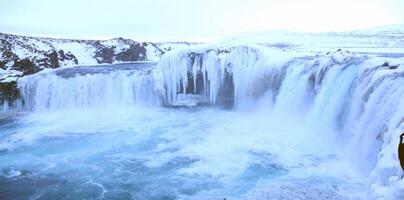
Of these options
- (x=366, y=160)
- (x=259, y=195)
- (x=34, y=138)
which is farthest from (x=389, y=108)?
(x=34, y=138)

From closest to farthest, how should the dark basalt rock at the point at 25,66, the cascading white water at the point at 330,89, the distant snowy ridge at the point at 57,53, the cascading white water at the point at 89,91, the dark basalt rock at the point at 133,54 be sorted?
1. the cascading white water at the point at 330,89
2. the cascading white water at the point at 89,91
3. the dark basalt rock at the point at 25,66
4. the distant snowy ridge at the point at 57,53
5. the dark basalt rock at the point at 133,54

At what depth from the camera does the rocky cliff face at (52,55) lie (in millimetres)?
23031

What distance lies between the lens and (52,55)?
96.0 ft

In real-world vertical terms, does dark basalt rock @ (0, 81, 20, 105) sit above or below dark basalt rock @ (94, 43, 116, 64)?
below

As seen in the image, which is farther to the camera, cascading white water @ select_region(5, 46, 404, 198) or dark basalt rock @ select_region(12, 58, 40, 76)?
dark basalt rock @ select_region(12, 58, 40, 76)

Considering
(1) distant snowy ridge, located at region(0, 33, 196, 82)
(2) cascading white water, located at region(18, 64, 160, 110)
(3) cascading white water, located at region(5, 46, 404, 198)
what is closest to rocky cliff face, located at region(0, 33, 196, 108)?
(1) distant snowy ridge, located at region(0, 33, 196, 82)

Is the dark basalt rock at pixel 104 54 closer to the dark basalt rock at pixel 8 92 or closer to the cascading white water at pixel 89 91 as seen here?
the dark basalt rock at pixel 8 92

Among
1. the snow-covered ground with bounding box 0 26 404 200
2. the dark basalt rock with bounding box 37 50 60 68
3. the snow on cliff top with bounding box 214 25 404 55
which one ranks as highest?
the snow on cliff top with bounding box 214 25 404 55

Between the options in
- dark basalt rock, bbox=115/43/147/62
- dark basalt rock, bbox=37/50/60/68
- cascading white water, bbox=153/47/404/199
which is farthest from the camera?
dark basalt rock, bbox=115/43/147/62

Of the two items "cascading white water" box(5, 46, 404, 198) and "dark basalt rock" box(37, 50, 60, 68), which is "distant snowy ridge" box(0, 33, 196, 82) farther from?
"cascading white water" box(5, 46, 404, 198)

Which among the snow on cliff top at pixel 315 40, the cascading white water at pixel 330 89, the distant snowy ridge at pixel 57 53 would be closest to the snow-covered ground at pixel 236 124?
the cascading white water at pixel 330 89

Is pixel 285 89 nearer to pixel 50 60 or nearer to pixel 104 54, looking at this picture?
pixel 50 60

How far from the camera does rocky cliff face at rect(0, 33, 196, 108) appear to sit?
23.0 metres

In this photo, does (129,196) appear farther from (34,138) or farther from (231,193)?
(34,138)
